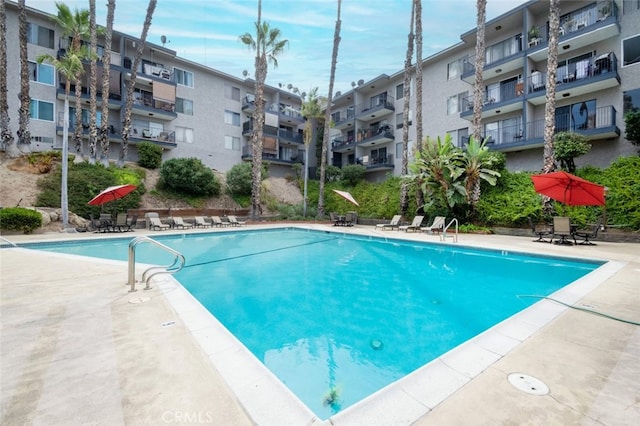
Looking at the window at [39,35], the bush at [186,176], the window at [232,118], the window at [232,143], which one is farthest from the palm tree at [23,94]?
the window at [232,118]

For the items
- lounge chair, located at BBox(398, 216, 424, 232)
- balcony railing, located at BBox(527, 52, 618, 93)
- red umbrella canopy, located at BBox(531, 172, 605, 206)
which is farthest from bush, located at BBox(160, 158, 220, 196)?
balcony railing, located at BBox(527, 52, 618, 93)

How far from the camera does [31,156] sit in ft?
54.8

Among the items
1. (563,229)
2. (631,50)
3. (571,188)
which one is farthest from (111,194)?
(631,50)

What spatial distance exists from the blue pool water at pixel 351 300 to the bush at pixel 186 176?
10104mm

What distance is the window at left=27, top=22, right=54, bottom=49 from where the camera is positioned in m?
20.5

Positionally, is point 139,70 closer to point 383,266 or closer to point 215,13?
point 215,13

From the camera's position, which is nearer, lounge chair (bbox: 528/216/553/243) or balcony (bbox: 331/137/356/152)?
lounge chair (bbox: 528/216/553/243)

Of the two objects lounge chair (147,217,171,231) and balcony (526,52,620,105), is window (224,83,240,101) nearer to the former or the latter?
lounge chair (147,217,171,231)

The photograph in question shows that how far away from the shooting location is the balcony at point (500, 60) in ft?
63.0

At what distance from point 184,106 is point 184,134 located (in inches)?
110

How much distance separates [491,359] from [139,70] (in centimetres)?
3198

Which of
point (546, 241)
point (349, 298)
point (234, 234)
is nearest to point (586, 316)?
point (349, 298)

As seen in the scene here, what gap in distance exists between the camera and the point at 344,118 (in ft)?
113

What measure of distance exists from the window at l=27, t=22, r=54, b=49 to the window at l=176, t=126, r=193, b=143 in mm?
10133
